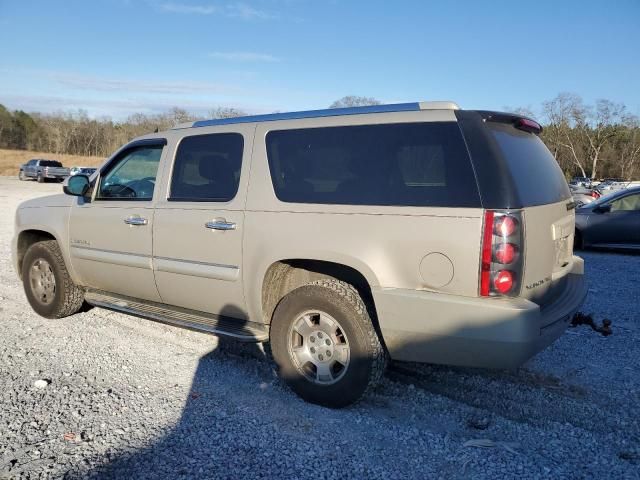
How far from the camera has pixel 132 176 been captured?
496 centimetres

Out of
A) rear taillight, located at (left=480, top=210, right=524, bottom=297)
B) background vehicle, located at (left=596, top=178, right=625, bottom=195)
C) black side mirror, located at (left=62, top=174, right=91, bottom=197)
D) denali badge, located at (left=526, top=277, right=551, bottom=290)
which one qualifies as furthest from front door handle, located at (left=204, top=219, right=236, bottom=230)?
background vehicle, located at (left=596, top=178, right=625, bottom=195)

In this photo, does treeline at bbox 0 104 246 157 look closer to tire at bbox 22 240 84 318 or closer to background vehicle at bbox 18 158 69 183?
background vehicle at bbox 18 158 69 183

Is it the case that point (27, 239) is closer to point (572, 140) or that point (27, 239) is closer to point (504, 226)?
point (504, 226)

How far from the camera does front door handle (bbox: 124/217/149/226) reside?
4.52 m

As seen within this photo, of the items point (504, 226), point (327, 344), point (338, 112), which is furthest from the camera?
point (338, 112)

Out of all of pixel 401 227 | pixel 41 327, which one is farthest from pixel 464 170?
pixel 41 327

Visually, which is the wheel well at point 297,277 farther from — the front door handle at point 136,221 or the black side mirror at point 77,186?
the black side mirror at point 77,186

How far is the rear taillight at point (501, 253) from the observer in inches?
118

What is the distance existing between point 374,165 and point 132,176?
8.51 feet

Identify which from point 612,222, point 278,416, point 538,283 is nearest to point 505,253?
point 538,283

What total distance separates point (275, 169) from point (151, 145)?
153cm

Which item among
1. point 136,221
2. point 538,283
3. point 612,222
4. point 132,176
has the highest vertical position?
point 132,176

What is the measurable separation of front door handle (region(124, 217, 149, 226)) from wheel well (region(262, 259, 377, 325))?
1.36 metres

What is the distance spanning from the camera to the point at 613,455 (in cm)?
304
